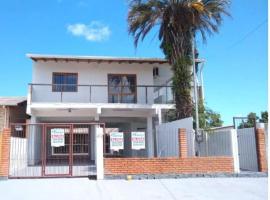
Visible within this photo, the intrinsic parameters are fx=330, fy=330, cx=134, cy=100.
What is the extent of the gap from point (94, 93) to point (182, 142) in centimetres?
822

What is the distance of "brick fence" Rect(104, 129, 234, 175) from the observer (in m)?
12.7

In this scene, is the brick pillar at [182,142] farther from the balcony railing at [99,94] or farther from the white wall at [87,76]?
the white wall at [87,76]

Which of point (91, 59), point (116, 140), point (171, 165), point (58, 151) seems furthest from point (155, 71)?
point (171, 165)

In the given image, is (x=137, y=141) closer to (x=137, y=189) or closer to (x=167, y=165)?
(x=167, y=165)

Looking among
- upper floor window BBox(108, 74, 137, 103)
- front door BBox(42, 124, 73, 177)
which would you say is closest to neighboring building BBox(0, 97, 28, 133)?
front door BBox(42, 124, 73, 177)

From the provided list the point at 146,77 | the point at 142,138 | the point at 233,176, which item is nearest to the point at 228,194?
the point at 233,176

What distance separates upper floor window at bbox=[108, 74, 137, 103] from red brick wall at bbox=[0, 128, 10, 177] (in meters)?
8.51

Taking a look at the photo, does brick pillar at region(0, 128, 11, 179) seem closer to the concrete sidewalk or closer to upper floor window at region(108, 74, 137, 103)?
the concrete sidewalk

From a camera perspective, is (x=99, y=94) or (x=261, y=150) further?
(x=99, y=94)

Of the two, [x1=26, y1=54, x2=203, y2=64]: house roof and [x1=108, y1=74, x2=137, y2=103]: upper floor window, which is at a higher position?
→ [x1=26, y1=54, x2=203, y2=64]: house roof

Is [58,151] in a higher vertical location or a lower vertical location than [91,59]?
lower

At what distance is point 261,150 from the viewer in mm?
13617

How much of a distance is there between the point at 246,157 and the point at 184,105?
3.74 meters

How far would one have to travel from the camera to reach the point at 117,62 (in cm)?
2050
